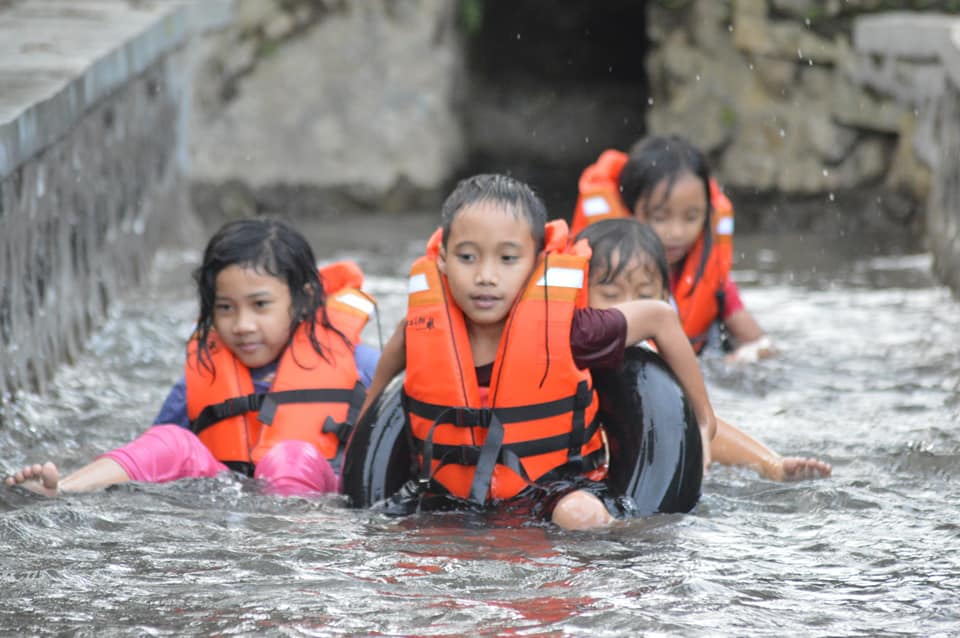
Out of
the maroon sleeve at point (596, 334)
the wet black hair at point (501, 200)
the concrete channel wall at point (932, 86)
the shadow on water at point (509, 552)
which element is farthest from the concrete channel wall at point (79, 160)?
the concrete channel wall at point (932, 86)

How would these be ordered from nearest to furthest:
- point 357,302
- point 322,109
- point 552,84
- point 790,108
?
point 357,302 < point 790,108 < point 322,109 < point 552,84

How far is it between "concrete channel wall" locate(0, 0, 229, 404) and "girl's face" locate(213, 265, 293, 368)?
88 cm

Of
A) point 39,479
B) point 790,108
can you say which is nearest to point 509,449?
point 39,479

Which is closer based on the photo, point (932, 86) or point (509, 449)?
point (509, 449)

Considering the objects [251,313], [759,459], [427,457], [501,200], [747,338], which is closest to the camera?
[501,200]

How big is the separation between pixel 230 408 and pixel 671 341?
143cm

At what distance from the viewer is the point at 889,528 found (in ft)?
13.3

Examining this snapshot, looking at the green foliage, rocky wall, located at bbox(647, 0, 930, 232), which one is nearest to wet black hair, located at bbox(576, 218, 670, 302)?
rocky wall, located at bbox(647, 0, 930, 232)

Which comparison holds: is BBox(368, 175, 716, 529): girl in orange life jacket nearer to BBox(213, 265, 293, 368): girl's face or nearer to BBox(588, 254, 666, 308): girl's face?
BBox(588, 254, 666, 308): girl's face

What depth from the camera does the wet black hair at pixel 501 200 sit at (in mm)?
4121

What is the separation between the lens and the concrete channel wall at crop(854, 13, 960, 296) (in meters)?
8.06

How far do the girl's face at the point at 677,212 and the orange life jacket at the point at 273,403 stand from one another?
1.84 m

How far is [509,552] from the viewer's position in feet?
12.5

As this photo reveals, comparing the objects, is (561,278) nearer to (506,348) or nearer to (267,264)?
(506,348)
